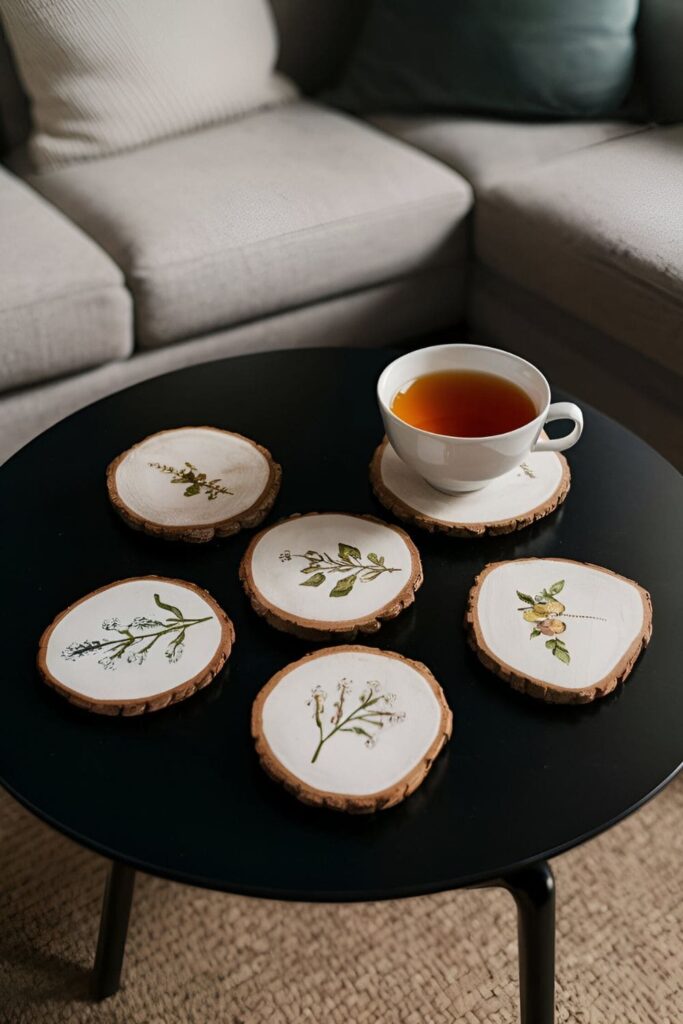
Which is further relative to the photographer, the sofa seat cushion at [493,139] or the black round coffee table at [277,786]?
the sofa seat cushion at [493,139]

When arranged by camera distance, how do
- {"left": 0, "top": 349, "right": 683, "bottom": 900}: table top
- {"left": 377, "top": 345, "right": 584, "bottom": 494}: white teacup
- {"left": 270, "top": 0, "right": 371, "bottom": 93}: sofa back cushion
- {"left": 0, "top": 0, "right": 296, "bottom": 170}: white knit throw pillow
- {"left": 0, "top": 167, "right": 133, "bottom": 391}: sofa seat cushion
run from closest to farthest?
{"left": 0, "top": 349, "right": 683, "bottom": 900}: table top < {"left": 377, "top": 345, "right": 584, "bottom": 494}: white teacup < {"left": 0, "top": 167, "right": 133, "bottom": 391}: sofa seat cushion < {"left": 0, "top": 0, "right": 296, "bottom": 170}: white knit throw pillow < {"left": 270, "top": 0, "right": 371, "bottom": 93}: sofa back cushion

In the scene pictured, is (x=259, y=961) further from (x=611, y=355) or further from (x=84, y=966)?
(x=611, y=355)

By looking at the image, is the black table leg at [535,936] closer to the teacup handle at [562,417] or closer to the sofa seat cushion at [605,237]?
the teacup handle at [562,417]

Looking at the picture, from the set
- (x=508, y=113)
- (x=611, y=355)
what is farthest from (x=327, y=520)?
(x=508, y=113)

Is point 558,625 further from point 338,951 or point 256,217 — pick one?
point 256,217

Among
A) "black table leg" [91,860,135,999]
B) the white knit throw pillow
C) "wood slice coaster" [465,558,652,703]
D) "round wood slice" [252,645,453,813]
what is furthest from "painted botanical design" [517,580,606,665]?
the white knit throw pillow

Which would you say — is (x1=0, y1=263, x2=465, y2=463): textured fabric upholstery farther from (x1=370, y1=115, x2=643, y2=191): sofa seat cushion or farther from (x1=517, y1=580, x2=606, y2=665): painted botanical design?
(x1=517, y1=580, x2=606, y2=665): painted botanical design

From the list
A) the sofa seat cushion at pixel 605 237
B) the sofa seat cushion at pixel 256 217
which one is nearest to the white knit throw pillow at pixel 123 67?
the sofa seat cushion at pixel 256 217
